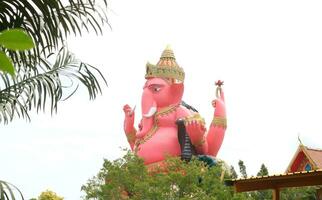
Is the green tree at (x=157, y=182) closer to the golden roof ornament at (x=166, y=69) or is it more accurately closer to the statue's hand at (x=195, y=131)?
the statue's hand at (x=195, y=131)

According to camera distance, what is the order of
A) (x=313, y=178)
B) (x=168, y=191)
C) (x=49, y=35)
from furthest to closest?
(x=168, y=191) < (x=313, y=178) < (x=49, y=35)

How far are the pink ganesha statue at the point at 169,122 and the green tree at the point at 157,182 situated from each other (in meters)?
2.27

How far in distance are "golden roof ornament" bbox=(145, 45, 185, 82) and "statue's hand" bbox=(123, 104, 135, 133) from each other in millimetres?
1469

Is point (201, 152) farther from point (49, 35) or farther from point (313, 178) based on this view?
point (49, 35)

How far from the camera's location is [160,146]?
1731 cm

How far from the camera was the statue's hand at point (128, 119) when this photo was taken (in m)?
18.8

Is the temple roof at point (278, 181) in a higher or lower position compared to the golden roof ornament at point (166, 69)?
lower

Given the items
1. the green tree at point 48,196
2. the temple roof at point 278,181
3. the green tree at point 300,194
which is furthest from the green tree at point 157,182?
the green tree at point 48,196

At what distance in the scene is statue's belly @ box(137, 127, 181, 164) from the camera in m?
17.1

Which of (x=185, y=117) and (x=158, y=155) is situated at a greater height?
(x=185, y=117)

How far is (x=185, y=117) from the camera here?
17.7 meters

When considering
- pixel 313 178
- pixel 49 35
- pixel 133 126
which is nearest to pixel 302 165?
pixel 133 126

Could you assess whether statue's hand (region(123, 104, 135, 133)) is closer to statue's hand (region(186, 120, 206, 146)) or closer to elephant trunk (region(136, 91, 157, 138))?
elephant trunk (region(136, 91, 157, 138))

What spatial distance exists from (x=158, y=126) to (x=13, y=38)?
57.3 feet
